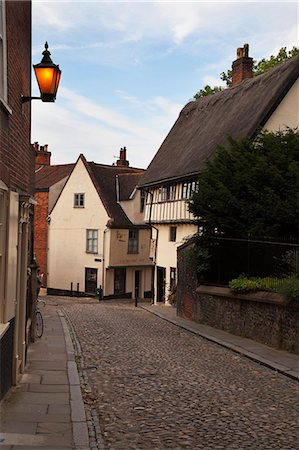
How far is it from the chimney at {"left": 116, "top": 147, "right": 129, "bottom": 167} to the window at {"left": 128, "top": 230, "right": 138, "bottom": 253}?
11.6 meters

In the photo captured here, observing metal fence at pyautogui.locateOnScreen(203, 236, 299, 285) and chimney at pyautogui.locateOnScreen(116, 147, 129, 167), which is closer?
metal fence at pyautogui.locateOnScreen(203, 236, 299, 285)

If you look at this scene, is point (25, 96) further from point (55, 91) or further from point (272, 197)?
point (272, 197)

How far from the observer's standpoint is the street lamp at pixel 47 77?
353 inches

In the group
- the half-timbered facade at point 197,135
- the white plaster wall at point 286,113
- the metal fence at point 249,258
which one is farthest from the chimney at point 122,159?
the metal fence at point 249,258

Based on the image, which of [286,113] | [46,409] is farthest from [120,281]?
[46,409]

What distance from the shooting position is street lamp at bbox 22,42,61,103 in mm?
8961

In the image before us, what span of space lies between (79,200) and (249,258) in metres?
26.4

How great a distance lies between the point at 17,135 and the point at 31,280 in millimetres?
5427

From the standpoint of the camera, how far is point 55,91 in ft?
29.8

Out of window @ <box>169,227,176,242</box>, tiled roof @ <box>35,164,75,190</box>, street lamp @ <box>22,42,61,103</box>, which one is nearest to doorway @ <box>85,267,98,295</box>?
tiled roof @ <box>35,164,75,190</box>

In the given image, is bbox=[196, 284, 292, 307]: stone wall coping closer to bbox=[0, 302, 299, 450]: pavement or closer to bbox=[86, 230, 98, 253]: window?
bbox=[0, 302, 299, 450]: pavement

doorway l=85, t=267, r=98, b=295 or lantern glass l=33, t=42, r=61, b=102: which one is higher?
lantern glass l=33, t=42, r=61, b=102

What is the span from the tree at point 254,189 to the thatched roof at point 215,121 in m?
3.35

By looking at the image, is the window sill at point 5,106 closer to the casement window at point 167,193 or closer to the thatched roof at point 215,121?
the thatched roof at point 215,121
